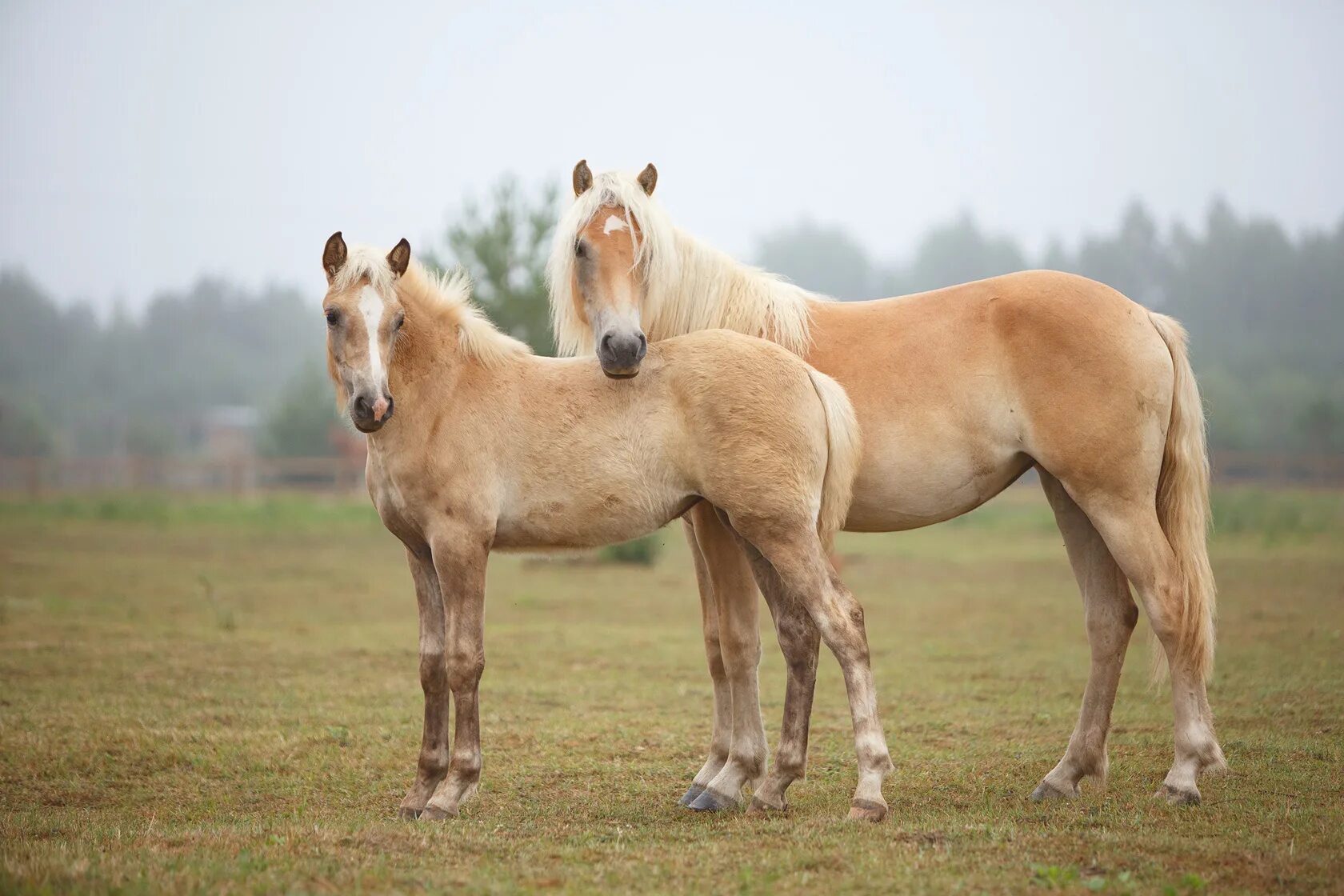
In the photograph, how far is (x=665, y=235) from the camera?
19.2ft

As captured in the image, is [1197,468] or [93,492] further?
[93,492]

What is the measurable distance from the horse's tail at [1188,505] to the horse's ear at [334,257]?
415 cm

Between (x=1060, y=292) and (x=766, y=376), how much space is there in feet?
5.96

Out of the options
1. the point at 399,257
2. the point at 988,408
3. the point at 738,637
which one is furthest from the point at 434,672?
the point at 988,408

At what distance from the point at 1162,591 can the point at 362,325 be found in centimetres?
405

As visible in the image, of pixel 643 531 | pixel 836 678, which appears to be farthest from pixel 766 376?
pixel 836 678

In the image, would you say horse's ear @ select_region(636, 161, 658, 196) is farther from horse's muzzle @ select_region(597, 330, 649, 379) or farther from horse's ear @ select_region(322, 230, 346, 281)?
horse's ear @ select_region(322, 230, 346, 281)

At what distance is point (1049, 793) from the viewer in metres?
5.69

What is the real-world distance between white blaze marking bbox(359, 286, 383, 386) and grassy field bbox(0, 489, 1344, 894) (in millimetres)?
1941

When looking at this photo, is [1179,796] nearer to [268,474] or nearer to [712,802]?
[712,802]

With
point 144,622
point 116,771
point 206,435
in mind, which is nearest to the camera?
point 116,771

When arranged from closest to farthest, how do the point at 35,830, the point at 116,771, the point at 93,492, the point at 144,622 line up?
the point at 35,830 → the point at 116,771 → the point at 144,622 → the point at 93,492

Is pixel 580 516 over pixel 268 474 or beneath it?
over

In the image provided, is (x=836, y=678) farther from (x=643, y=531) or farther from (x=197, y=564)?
(x=197, y=564)
